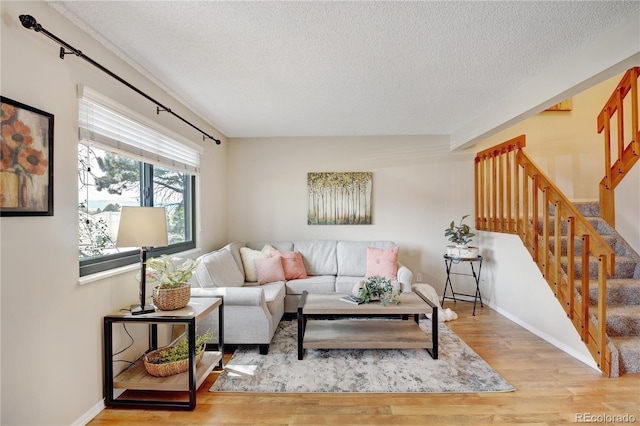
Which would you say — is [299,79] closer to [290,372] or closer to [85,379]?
[290,372]

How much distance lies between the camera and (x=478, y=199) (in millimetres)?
4867

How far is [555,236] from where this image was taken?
3.18m

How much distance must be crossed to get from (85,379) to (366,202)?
3.83 m

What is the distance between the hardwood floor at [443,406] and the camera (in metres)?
2.11

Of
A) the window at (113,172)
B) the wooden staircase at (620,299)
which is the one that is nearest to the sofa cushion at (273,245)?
the window at (113,172)

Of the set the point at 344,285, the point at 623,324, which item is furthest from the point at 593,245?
the point at 344,285

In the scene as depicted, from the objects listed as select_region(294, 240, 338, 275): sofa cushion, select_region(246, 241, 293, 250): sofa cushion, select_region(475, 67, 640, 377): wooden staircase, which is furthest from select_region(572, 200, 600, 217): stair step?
select_region(246, 241, 293, 250): sofa cushion

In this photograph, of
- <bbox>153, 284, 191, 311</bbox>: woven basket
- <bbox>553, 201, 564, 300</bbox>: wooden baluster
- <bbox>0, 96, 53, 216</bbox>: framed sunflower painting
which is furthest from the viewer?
<bbox>553, 201, 564, 300</bbox>: wooden baluster

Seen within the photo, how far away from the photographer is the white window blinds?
215cm

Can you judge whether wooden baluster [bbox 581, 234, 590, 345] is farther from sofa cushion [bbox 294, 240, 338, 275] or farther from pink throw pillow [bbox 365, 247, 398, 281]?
sofa cushion [bbox 294, 240, 338, 275]

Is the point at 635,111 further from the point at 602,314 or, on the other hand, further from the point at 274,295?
the point at 274,295

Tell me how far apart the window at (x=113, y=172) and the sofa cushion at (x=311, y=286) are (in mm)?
1437

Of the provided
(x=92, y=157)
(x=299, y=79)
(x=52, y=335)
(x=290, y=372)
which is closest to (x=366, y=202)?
(x=299, y=79)

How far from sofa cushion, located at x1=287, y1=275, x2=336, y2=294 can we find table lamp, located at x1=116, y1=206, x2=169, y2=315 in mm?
1982
